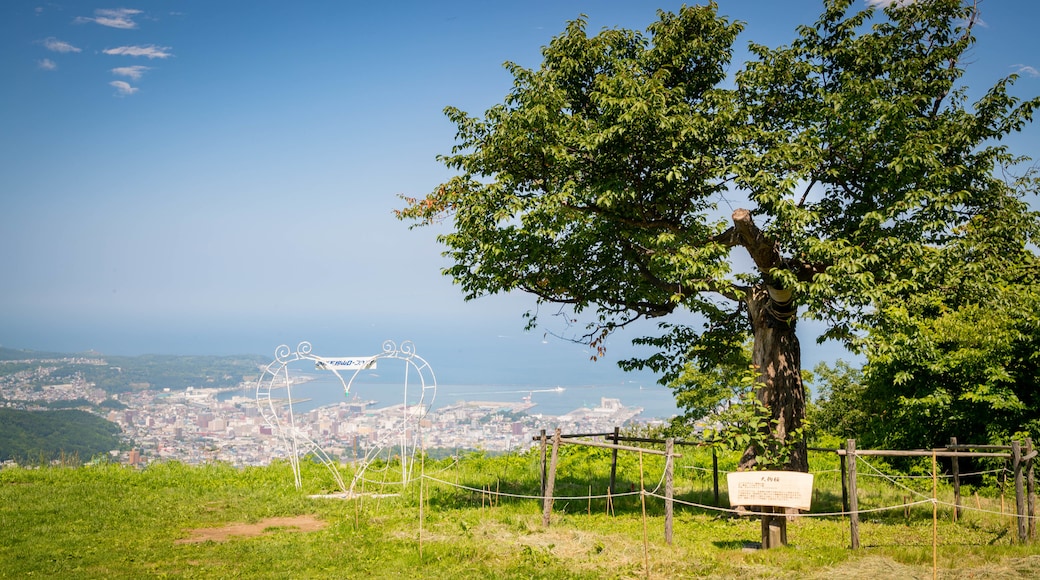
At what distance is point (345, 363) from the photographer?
16.1 metres

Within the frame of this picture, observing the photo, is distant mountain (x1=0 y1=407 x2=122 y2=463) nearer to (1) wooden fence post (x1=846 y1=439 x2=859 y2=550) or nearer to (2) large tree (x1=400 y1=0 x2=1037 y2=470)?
(2) large tree (x1=400 y1=0 x2=1037 y2=470)

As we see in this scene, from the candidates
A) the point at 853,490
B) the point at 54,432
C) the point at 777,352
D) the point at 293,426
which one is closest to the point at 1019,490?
the point at 853,490

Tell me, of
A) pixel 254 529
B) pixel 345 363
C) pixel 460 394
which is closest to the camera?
pixel 254 529

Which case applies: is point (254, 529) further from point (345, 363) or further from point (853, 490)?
point (853, 490)

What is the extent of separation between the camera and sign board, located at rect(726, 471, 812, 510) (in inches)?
390

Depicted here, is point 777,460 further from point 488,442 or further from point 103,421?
point 103,421

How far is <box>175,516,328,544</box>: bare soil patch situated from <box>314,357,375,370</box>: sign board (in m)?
3.50

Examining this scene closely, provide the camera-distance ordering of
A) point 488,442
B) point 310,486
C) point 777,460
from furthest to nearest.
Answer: point 488,442
point 310,486
point 777,460

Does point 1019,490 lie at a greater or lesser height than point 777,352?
lesser

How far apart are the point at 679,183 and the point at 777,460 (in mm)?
4956

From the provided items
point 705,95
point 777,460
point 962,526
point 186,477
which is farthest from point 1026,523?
point 186,477

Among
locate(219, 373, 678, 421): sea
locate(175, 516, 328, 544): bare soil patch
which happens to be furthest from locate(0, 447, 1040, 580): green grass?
locate(219, 373, 678, 421): sea

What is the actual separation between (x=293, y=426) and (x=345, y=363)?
1.71m

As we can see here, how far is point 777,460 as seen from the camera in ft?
36.4
